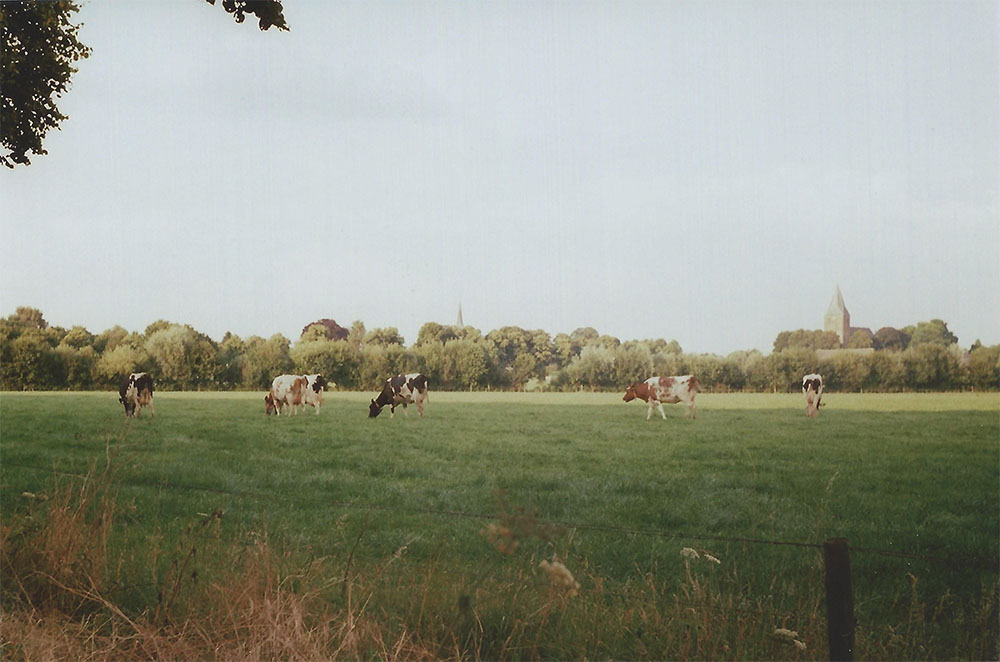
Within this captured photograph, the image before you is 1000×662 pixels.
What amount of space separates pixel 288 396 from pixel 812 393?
10.1ft

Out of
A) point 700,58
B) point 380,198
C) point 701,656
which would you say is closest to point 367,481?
point 380,198

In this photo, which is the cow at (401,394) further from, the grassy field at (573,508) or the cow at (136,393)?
the cow at (136,393)

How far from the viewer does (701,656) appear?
2.96 meters

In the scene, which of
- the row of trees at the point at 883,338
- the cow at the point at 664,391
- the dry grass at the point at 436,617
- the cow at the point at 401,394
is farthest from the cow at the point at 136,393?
the row of trees at the point at 883,338

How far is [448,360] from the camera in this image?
5.37 meters

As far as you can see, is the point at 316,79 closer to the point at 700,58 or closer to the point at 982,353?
the point at 700,58

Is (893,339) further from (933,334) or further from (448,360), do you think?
(448,360)

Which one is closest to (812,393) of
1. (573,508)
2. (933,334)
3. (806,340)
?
(806,340)

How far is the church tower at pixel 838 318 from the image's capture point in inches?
179

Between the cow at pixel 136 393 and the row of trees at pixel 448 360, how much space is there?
0.23 ft

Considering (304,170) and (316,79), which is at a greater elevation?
(316,79)

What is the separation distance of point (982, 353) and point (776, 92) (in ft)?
5.77

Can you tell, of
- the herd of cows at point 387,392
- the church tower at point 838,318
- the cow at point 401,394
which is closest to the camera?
the church tower at point 838,318

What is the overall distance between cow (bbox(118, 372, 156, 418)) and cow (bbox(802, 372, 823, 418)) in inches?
157
